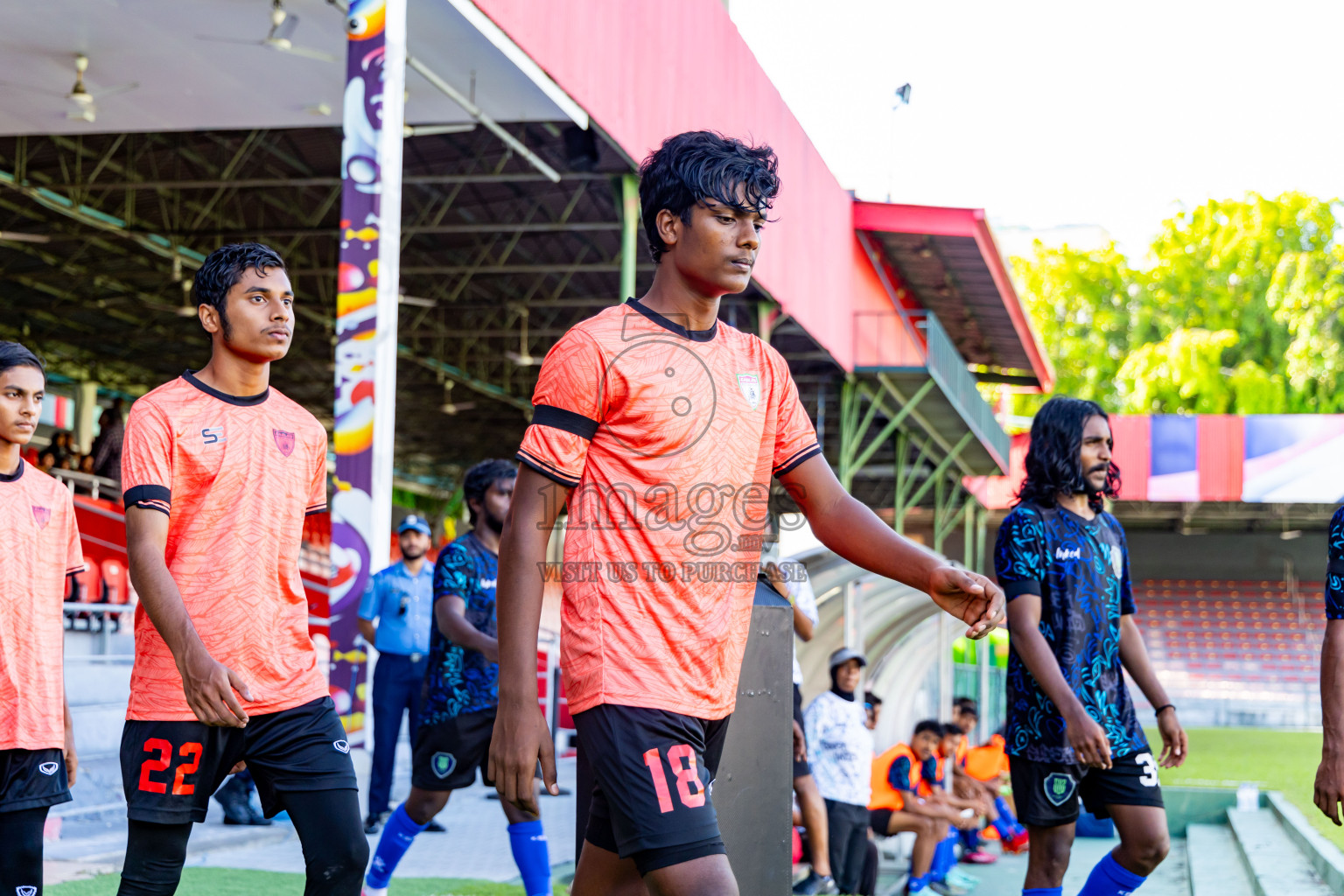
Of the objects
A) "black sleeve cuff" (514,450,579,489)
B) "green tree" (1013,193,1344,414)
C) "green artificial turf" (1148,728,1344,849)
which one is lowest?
"green artificial turf" (1148,728,1344,849)

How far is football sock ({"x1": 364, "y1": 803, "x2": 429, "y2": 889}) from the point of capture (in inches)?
211

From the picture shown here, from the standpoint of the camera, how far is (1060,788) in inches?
174

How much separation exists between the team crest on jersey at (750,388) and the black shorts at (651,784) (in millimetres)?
699

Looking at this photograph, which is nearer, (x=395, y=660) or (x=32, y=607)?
(x=32, y=607)

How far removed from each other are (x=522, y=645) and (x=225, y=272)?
1.66 metres

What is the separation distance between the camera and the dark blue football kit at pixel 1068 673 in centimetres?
443

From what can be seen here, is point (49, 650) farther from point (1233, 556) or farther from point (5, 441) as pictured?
Result: point (1233, 556)

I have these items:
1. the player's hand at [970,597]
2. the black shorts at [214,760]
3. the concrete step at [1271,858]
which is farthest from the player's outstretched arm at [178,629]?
the concrete step at [1271,858]

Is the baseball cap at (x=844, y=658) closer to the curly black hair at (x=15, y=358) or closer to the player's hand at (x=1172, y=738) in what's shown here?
the player's hand at (x=1172, y=738)

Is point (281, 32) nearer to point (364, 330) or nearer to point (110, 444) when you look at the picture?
point (364, 330)

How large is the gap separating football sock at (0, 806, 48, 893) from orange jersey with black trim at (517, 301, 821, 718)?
6.46 ft

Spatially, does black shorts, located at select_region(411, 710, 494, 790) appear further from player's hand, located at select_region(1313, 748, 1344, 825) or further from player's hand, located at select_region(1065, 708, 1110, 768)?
player's hand, located at select_region(1313, 748, 1344, 825)

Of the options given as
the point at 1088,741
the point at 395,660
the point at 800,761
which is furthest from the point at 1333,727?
the point at 395,660

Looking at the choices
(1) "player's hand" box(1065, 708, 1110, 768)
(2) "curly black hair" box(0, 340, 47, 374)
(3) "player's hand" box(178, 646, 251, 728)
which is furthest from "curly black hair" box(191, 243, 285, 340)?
(1) "player's hand" box(1065, 708, 1110, 768)
